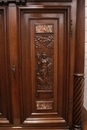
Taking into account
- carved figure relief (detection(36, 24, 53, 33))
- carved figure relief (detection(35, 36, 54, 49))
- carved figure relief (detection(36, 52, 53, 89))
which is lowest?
carved figure relief (detection(36, 52, 53, 89))

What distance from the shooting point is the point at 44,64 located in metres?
1.08

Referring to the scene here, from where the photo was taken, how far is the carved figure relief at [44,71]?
1.08m

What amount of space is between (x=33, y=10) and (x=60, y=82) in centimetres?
48

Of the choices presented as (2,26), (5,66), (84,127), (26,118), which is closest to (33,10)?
(2,26)

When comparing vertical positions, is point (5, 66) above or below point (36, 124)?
above

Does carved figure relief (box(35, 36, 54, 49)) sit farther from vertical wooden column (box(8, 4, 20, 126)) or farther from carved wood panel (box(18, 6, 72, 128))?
vertical wooden column (box(8, 4, 20, 126))

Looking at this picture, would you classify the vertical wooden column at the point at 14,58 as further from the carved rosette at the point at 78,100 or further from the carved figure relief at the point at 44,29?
the carved rosette at the point at 78,100

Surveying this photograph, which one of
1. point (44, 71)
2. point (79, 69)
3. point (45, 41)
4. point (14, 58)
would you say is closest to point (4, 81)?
point (14, 58)

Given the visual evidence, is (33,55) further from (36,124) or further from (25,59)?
(36,124)

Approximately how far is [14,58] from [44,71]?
8.2 inches

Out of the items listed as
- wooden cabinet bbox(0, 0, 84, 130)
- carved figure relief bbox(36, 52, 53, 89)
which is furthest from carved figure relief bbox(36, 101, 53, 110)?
carved figure relief bbox(36, 52, 53, 89)

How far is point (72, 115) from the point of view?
3.66ft

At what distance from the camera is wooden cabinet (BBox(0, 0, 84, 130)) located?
104 cm

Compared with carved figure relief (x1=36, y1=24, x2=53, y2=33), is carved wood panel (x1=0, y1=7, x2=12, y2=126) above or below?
below
